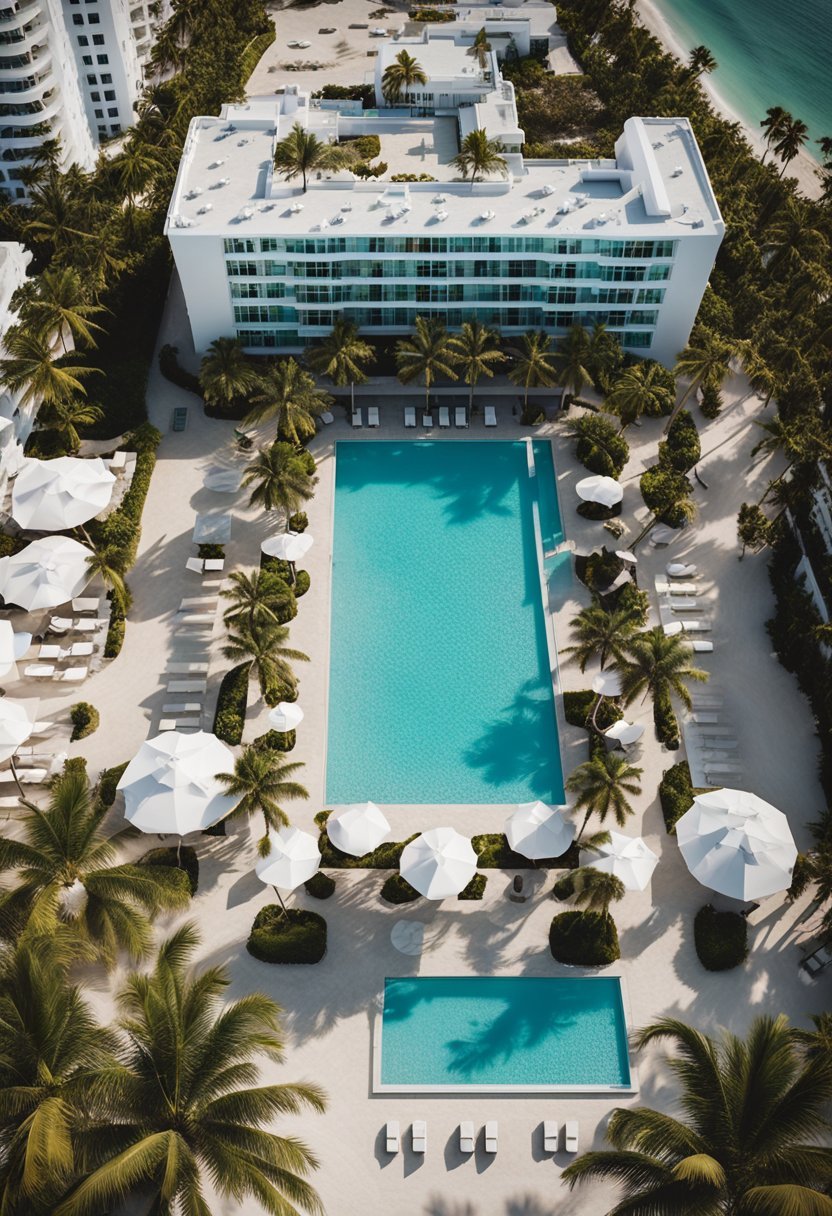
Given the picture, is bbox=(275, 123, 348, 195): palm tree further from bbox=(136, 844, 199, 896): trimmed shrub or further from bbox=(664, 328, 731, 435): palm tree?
bbox=(136, 844, 199, 896): trimmed shrub

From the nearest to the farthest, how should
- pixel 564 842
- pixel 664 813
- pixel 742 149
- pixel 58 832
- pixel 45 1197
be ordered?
1. pixel 45 1197
2. pixel 58 832
3. pixel 564 842
4. pixel 664 813
5. pixel 742 149

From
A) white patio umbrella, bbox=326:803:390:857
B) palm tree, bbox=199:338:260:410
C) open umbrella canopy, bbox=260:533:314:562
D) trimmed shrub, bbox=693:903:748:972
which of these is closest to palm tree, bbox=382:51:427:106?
palm tree, bbox=199:338:260:410

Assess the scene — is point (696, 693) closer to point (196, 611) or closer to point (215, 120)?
point (196, 611)

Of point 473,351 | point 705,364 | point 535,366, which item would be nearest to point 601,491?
point 535,366

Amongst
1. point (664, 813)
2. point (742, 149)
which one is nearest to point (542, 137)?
point (742, 149)

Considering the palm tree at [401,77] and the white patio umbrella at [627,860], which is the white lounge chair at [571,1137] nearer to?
the white patio umbrella at [627,860]

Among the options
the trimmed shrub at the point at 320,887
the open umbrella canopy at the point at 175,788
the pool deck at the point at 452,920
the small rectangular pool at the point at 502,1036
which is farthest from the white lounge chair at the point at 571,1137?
Answer: the open umbrella canopy at the point at 175,788

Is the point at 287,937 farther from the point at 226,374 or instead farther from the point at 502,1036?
the point at 226,374
